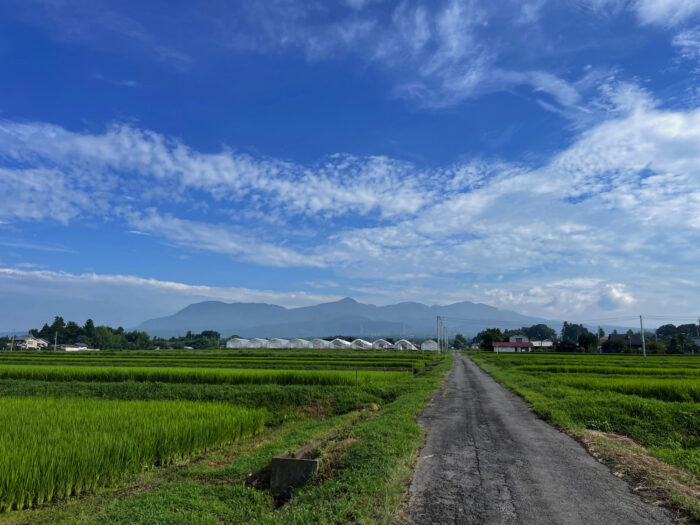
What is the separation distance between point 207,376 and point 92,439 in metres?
18.4

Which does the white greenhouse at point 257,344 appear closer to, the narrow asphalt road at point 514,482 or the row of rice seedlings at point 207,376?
the row of rice seedlings at point 207,376

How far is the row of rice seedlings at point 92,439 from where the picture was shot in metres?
7.00

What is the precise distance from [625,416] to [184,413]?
13402 millimetres

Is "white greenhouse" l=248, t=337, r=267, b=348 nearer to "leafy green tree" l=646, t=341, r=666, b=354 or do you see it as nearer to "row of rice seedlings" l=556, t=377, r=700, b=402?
"leafy green tree" l=646, t=341, r=666, b=354

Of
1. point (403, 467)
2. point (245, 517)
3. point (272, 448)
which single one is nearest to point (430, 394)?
point (272, 448)

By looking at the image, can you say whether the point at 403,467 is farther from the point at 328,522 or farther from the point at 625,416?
the point at 625,416

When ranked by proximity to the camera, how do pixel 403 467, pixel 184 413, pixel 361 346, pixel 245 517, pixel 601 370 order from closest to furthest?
pixel 245 517 < pixel 403 467 < pixel 184 413 < pixel 601 370 < pixel 361 346

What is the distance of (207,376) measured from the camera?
26.1 m

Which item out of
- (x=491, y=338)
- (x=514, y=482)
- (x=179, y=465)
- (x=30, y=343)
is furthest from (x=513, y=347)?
(x=30, y=343)

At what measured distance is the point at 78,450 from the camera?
779 centimetres

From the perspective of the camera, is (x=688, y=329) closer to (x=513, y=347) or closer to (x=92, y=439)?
(x=513, y=347)

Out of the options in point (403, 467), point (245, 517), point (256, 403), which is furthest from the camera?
point (256, 403)

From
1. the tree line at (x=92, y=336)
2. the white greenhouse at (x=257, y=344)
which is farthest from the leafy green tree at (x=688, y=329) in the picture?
the tree line at (x=92, y=336)

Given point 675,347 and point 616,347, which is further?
point 616,347
